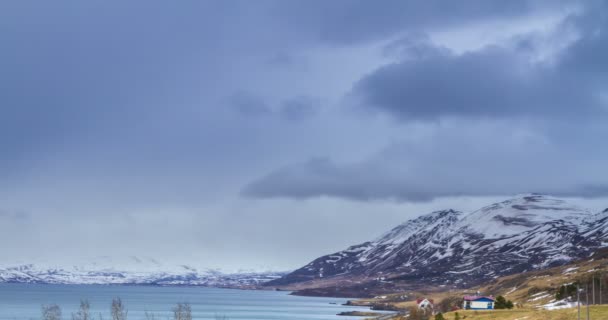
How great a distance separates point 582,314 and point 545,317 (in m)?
7.16

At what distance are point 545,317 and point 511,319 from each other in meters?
9.94

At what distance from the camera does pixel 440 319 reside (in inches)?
7274

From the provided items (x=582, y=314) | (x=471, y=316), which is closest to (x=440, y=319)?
(x=471, y=316)

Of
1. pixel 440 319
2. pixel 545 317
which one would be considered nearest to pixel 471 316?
pixel 440 319

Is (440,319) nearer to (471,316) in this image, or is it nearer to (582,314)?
(471,316)

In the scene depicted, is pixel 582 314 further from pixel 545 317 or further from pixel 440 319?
pixel 440 319

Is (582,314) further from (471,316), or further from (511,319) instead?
(471,316)

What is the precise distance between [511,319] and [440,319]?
14359 millimetres

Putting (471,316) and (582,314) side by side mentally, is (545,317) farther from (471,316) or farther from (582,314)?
(471,316)

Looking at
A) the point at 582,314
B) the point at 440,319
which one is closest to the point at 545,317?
the point at 582,314

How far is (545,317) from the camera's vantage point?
172 metres

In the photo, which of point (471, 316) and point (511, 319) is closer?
point (511, 319)

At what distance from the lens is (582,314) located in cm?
17212

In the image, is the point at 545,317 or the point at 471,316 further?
the point at 471,316
